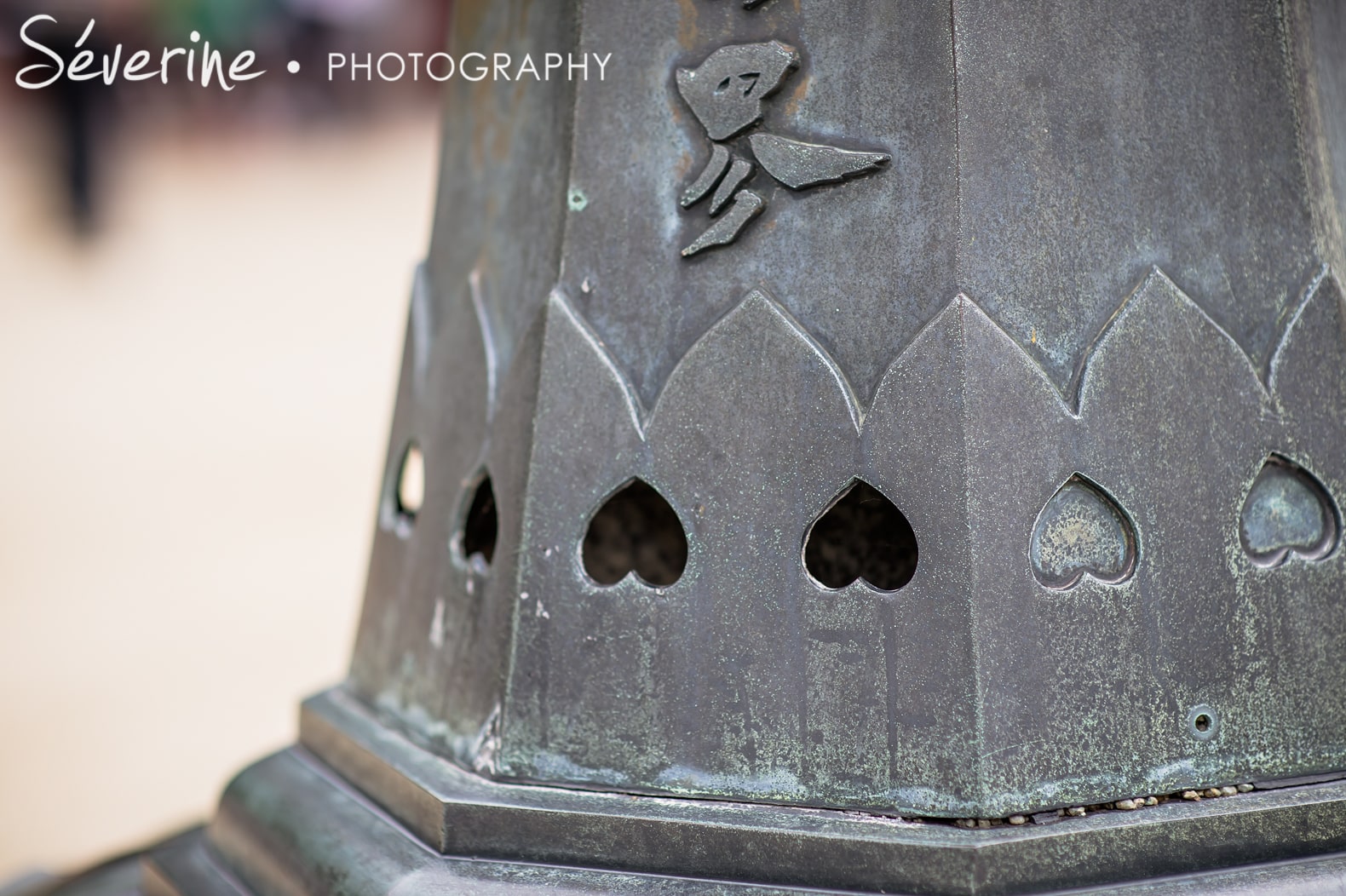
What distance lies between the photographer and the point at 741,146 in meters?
0.96

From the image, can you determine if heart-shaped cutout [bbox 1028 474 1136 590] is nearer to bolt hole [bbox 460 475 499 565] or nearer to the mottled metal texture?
the mottled metal texture

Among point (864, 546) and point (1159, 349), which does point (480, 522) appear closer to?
point (864, 546)

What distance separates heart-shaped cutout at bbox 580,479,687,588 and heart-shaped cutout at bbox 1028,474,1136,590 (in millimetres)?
459

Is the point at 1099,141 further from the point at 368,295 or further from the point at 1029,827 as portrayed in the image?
the point at 368,295

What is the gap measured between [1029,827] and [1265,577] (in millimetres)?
270

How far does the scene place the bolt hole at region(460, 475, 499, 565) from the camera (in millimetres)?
1116

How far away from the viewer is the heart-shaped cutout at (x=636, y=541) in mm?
1289

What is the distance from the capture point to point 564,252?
1.01 meters

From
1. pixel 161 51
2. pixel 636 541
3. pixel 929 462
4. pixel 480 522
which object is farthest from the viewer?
pixel 161 51

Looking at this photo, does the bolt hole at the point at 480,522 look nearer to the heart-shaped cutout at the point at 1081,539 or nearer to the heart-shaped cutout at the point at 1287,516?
the heart-shaped cutout at the point at 1081,539

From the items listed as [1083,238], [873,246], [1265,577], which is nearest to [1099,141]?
[1083,238]

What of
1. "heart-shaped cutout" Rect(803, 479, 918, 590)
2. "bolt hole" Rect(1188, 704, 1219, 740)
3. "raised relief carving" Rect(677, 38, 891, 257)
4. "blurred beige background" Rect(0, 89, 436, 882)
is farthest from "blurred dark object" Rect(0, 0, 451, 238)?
"bolt hole" Rect(1188, 704, 1219, 740)

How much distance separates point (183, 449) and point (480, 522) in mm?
3616

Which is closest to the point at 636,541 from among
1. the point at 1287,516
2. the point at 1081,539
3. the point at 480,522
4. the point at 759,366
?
the point at 480,522
